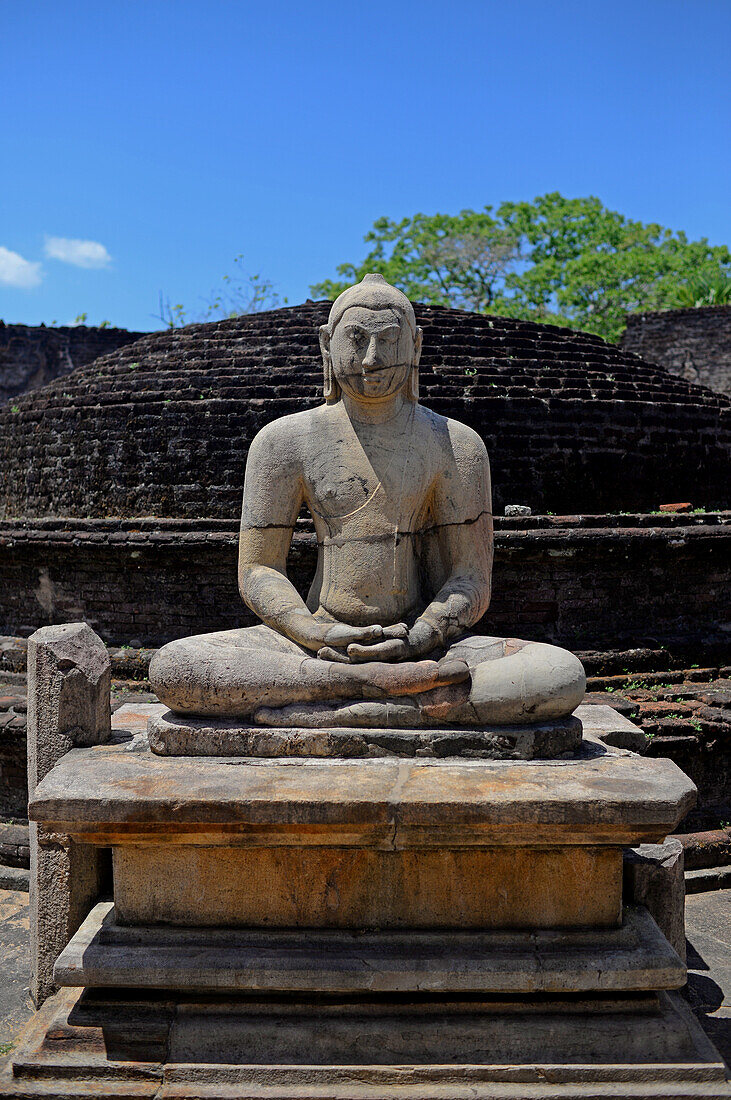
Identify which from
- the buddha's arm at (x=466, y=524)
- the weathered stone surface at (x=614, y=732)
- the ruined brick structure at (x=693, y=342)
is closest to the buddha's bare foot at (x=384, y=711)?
the buddha's arm at (x=466, y=524)

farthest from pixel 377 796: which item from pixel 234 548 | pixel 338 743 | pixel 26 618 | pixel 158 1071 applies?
pixel 26 618

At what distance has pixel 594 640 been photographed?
6.86 m

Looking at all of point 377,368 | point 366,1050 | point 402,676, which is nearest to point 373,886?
point 366,1050

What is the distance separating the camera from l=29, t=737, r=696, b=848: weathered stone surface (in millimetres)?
2729

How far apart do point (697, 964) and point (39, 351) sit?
18.0 metres

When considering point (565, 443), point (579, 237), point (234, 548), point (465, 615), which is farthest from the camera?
point (579, 237)

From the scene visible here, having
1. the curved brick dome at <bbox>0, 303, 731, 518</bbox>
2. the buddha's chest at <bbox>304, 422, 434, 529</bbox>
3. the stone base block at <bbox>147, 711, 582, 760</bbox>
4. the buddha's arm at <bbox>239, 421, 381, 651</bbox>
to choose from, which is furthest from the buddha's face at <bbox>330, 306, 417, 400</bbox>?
the curved brick dome at <bbox>0, 303, 731, 518</bbox>

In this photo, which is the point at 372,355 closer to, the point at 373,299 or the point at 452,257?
the point at 373,299

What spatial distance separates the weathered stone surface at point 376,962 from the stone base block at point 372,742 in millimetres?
553

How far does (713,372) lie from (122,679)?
14.7 meters

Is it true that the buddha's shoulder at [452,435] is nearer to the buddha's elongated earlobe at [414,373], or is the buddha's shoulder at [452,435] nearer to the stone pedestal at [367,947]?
the buddha's elongated earlobe at [414,373]

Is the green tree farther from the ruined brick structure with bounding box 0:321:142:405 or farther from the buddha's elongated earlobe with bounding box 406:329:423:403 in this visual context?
the buddha's elongated earlobe with bounding box 406:329:423:403

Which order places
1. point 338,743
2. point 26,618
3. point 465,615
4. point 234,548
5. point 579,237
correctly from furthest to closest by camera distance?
point 579,237, point 26,618, point 234,548, point 465,615, point 338,743

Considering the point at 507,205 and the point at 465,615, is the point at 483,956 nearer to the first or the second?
the point at 465,615
